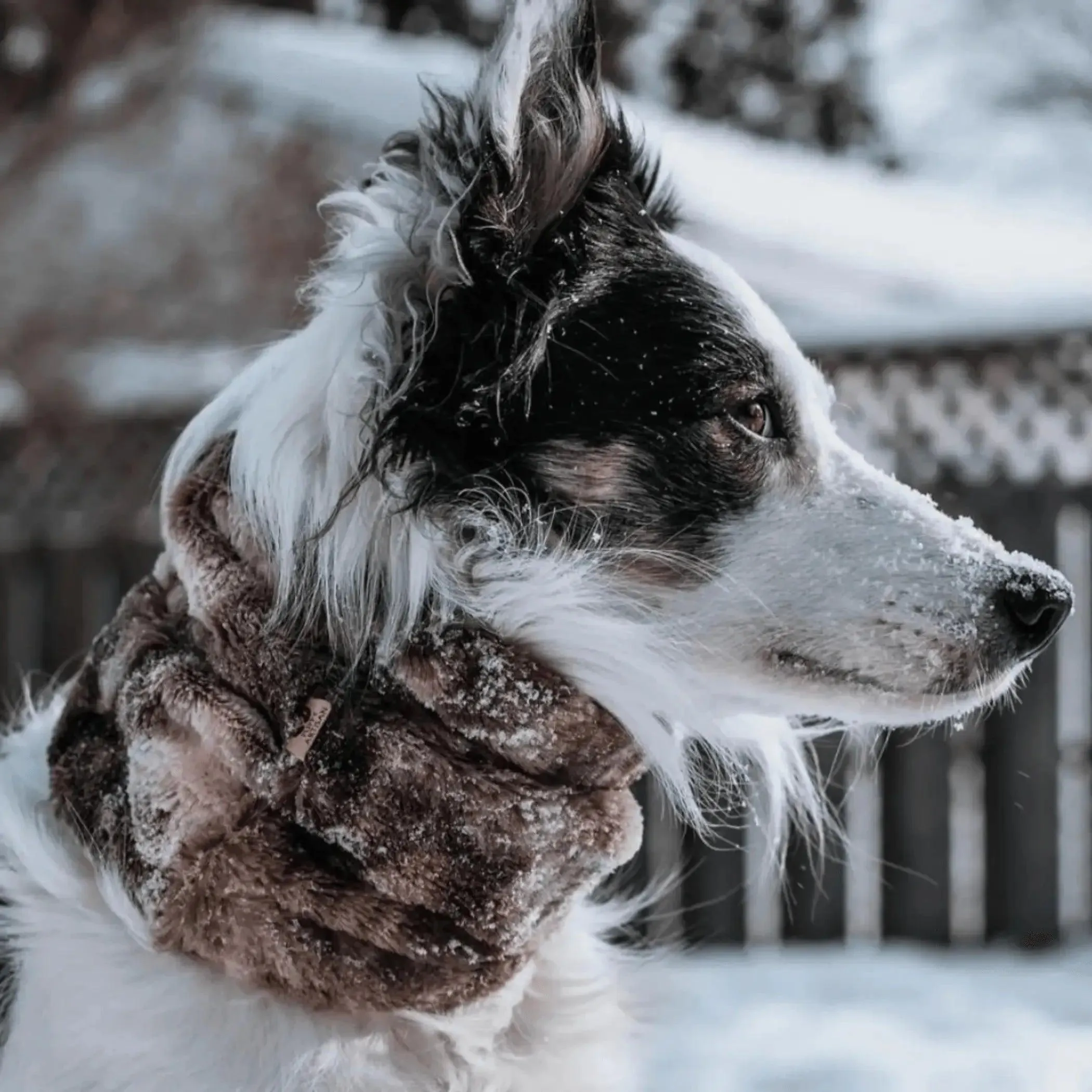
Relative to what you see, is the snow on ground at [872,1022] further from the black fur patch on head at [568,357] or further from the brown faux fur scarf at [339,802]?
the black fur patch on head at [568,357]

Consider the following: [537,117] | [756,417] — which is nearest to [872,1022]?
[756,417]

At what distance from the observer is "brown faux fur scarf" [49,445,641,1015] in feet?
4.58

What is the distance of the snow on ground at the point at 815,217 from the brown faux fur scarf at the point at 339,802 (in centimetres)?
256

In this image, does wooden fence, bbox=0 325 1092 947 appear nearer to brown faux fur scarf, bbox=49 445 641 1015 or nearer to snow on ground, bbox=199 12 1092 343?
snow on ground, bbox=199 12 1092 343

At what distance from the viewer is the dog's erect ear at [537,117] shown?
1.51 meters

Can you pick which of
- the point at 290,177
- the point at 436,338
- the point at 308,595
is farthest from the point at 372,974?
the point at 290,177

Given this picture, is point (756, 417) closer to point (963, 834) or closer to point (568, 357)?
point (568, 357)

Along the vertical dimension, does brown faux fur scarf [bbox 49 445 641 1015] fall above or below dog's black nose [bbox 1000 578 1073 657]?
below

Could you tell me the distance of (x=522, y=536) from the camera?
5.13ft

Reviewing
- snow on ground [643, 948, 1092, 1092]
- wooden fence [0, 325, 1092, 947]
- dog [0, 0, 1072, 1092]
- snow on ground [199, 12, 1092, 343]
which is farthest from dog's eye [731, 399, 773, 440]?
wooden fence [0, 325, 1092, 947]

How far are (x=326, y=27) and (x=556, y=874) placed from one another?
9.66 meters

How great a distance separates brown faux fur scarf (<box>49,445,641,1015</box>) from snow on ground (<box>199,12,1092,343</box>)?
256 centimetres

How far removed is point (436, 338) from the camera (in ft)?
5.07

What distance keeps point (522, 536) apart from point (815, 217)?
6.00 m
